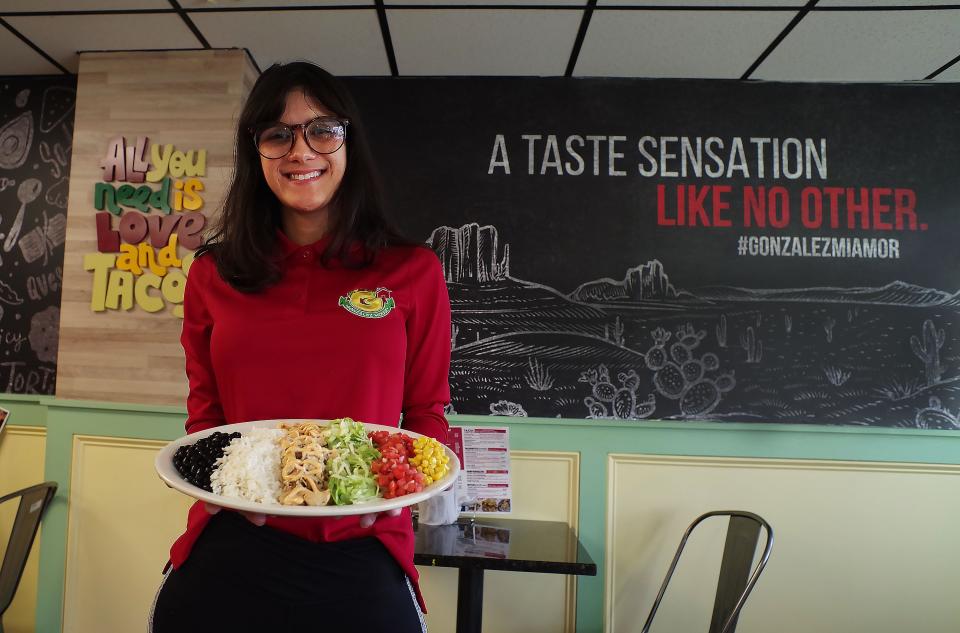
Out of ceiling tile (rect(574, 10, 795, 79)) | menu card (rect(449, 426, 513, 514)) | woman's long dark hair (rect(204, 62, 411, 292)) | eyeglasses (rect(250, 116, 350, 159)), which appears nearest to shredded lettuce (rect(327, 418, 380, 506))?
woman's long dark hair (rect(204, 62, 411, 292))

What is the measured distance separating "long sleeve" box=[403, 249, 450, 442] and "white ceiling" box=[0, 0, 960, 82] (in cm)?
161

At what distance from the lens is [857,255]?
274 centimetres

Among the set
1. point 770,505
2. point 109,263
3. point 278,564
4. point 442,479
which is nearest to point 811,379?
point 770,505

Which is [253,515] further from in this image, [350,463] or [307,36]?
[307,36]

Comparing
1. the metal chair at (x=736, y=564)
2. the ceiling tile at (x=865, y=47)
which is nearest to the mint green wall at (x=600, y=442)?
the metal chair at (x=736, y=564)

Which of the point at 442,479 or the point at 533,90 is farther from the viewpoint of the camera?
the point at 533,90

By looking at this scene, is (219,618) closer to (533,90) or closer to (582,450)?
(582,450)

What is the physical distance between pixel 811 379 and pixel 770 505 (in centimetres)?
57

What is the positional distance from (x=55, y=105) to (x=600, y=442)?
2.99m

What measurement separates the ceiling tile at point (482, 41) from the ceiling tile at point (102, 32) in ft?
3.03

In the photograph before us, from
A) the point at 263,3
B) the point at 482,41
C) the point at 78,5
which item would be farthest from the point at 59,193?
the point at 482,41

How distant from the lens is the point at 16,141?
3000 millimetres

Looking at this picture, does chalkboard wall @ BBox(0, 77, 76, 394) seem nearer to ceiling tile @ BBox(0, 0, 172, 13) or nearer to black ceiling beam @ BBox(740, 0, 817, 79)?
ceiling tile @ BBox(0, 0, 172, 13)

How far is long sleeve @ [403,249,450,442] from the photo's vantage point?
1135mm
